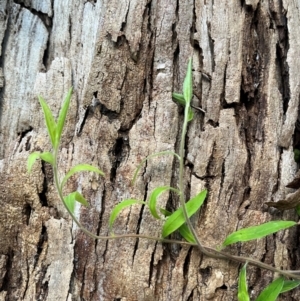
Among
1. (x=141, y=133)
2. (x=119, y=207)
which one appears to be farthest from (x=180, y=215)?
(x=141, y=133)

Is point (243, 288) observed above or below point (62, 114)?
below

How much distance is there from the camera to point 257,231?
1.13 m

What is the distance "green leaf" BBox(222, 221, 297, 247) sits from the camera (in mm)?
1123

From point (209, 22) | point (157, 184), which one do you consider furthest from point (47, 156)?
point (209, 22)

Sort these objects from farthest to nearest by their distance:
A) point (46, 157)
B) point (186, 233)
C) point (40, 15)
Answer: point (40, 15) → point (186, 233) → point (46, 157)

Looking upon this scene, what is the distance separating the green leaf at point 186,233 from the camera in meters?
1.17

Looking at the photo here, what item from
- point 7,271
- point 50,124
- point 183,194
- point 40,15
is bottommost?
point 7,271

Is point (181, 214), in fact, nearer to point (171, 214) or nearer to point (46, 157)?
point (171, 214)

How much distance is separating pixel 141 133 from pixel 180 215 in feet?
0.90

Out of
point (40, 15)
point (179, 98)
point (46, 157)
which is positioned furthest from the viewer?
point (40, 15)

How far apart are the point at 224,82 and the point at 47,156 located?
Answer: 0.57m

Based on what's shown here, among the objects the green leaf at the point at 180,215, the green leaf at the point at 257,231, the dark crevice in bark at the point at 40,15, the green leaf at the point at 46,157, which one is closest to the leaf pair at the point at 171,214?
the green leaf at the point at 180,215

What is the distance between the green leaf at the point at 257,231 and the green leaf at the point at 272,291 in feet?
0.46

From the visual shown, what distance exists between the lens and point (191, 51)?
1.33 m
